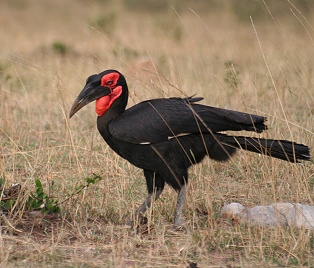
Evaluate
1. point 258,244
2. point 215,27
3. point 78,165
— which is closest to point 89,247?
point 258,244

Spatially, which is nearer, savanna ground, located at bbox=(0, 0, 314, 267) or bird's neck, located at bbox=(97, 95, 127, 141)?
savanna ground, located at bbox=(0, 0, 314, 267)

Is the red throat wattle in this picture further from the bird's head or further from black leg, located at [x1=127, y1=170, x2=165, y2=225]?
black leg, located at [x1=127, y1=170, x2=165, y2=225]

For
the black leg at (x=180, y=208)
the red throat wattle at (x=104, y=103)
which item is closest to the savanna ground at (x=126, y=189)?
the black leg at (x=180, y=208)

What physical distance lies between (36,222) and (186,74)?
5.29 m

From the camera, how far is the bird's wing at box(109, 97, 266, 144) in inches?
182

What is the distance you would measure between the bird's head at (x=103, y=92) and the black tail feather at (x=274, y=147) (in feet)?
2.38

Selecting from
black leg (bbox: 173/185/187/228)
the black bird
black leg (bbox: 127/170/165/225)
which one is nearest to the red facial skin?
the black bird

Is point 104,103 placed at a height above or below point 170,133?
above

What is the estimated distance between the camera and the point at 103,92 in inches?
189

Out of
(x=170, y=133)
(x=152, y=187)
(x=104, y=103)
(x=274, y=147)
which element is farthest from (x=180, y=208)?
(x=104, y=103)

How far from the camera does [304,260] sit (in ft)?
13.1

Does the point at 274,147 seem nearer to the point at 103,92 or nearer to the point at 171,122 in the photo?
the point at 171,122

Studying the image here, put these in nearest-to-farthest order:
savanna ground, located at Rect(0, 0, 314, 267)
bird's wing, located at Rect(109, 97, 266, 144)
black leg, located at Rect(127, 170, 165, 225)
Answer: savanna ground, located at Rect(0, 0, 314, 267)
bird's wing, located at Rect(109, 97, 266, 144)
black leg, located at Rect(127, 170, 165, 225)

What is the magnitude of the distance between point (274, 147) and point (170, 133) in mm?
676
